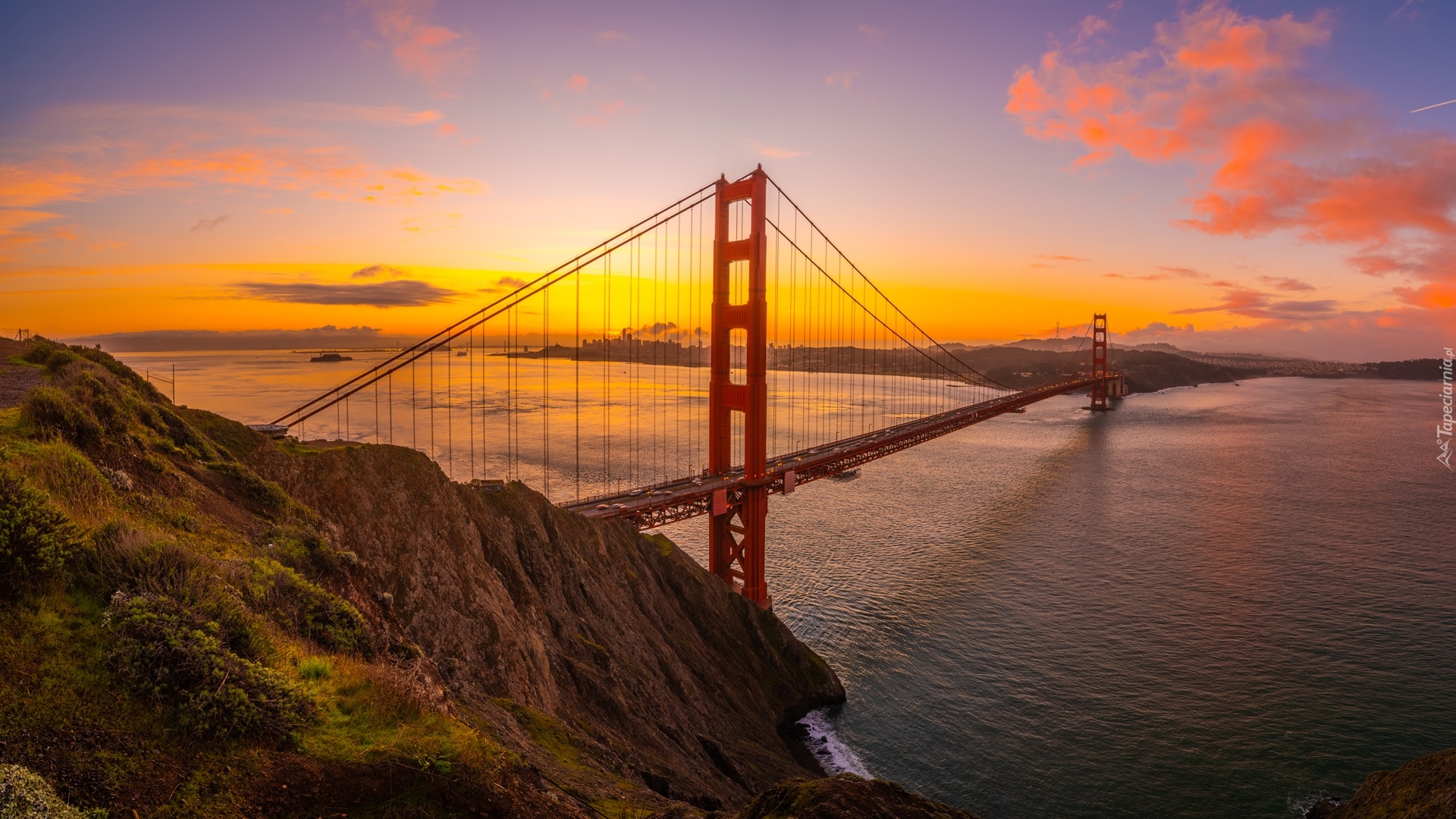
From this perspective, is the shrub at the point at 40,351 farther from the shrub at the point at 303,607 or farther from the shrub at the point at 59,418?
the shrub at the point at 303,607

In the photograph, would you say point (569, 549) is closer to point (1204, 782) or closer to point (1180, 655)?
point (1204, 782)

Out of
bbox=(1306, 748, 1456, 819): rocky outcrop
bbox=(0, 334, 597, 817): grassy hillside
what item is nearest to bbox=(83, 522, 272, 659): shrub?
bbox=(0, 334, 597, 817): grassy hillside

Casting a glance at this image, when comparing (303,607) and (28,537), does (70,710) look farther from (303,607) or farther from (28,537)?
(303,607)

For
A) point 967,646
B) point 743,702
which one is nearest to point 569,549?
point 743,702

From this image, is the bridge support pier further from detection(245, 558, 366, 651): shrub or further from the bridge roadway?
detection(245, 558, 366, 651): shrub

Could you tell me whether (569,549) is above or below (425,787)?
below

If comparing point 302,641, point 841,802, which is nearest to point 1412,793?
point 841,802

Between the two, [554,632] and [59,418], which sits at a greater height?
[59,418]
